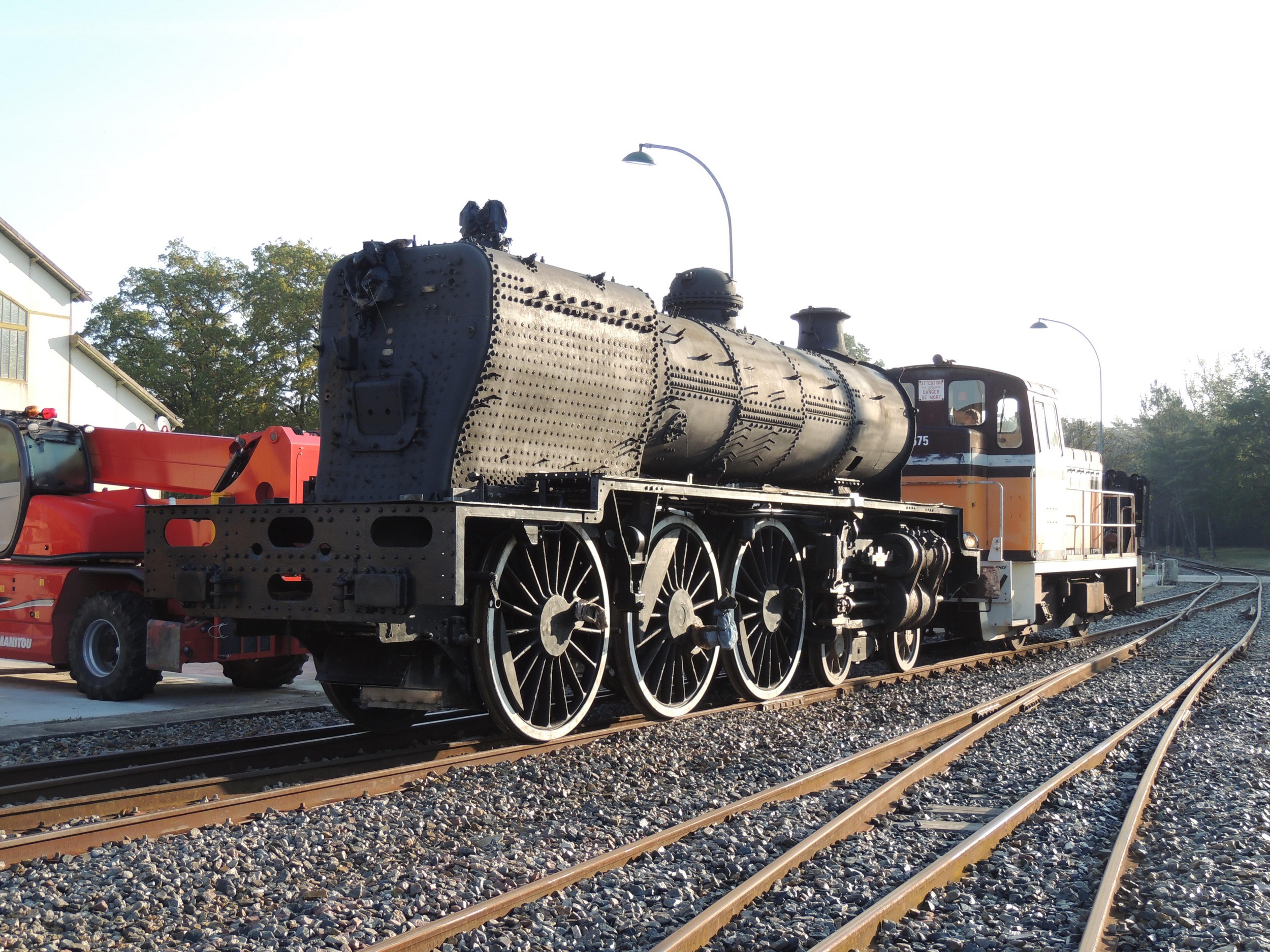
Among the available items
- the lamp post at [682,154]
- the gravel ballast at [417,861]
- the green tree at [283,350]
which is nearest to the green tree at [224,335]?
the green tree at [283,350]

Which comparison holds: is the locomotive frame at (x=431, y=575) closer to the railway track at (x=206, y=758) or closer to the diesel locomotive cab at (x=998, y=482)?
the railway track at (x=206, y=758)

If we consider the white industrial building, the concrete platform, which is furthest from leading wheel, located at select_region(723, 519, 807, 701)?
the white industrial building

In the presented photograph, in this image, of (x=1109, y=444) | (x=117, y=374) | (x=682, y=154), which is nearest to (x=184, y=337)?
(x=117, y=374)

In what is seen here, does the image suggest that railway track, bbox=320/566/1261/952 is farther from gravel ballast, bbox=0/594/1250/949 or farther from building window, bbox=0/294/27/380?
building window, bbox=0/294/27/380

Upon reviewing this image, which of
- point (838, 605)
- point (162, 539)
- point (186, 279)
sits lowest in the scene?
point (838, 605)

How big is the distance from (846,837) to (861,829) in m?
0.17

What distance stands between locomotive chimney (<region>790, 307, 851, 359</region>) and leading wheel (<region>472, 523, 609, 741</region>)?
577cm

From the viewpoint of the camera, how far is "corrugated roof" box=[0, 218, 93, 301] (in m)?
27.0

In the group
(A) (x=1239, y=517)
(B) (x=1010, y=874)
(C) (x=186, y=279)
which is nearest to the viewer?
(B) (x=1010, y=874)

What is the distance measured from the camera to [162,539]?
7074mm

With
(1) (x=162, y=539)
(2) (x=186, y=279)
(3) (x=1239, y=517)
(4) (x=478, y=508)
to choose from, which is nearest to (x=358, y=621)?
(4) (x=478, y=508)

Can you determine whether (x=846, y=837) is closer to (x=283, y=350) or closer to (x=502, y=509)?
(x=502, y=509)

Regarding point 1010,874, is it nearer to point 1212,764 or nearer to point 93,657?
point 1212,764

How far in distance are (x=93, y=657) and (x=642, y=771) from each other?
19.2 ft
